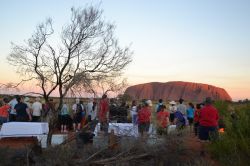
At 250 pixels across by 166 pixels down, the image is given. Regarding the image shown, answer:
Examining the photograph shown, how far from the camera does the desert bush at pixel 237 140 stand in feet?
29.2

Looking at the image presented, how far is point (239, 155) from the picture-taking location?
9000mm

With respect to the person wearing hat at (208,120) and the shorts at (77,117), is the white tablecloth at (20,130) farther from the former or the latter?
the shorts at (77,117)

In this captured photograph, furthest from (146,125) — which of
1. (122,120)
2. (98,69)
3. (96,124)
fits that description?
(98,69)

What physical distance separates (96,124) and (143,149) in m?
2.79

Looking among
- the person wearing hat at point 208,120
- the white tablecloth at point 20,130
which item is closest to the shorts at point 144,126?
Result: the person wearing hat at point 208,120

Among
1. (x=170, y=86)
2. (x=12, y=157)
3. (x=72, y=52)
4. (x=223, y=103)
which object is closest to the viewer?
(x=12, y=157)

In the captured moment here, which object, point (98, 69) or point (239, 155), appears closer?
point (239, 155)

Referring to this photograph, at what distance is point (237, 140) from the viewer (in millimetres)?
9227

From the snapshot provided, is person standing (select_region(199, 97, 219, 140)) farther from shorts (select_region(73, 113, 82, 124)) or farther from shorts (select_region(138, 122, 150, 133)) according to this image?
shorts (select_region(73, 113, 82, 124))

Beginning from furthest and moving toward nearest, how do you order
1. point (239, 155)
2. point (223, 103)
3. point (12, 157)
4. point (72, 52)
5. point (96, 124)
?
point (72, 52) → point (223, 103) → point (96, 124) → point (12, 157) → point (239, 155)

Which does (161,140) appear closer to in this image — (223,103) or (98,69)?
(223,103)

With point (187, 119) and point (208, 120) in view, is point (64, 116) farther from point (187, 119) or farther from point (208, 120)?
point (208, 120)

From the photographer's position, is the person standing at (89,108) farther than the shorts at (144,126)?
Yes

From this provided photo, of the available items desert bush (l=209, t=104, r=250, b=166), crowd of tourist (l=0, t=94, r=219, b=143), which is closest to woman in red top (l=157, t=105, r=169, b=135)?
crowd of tourist (l=0, t=94, r=219, b=143)
